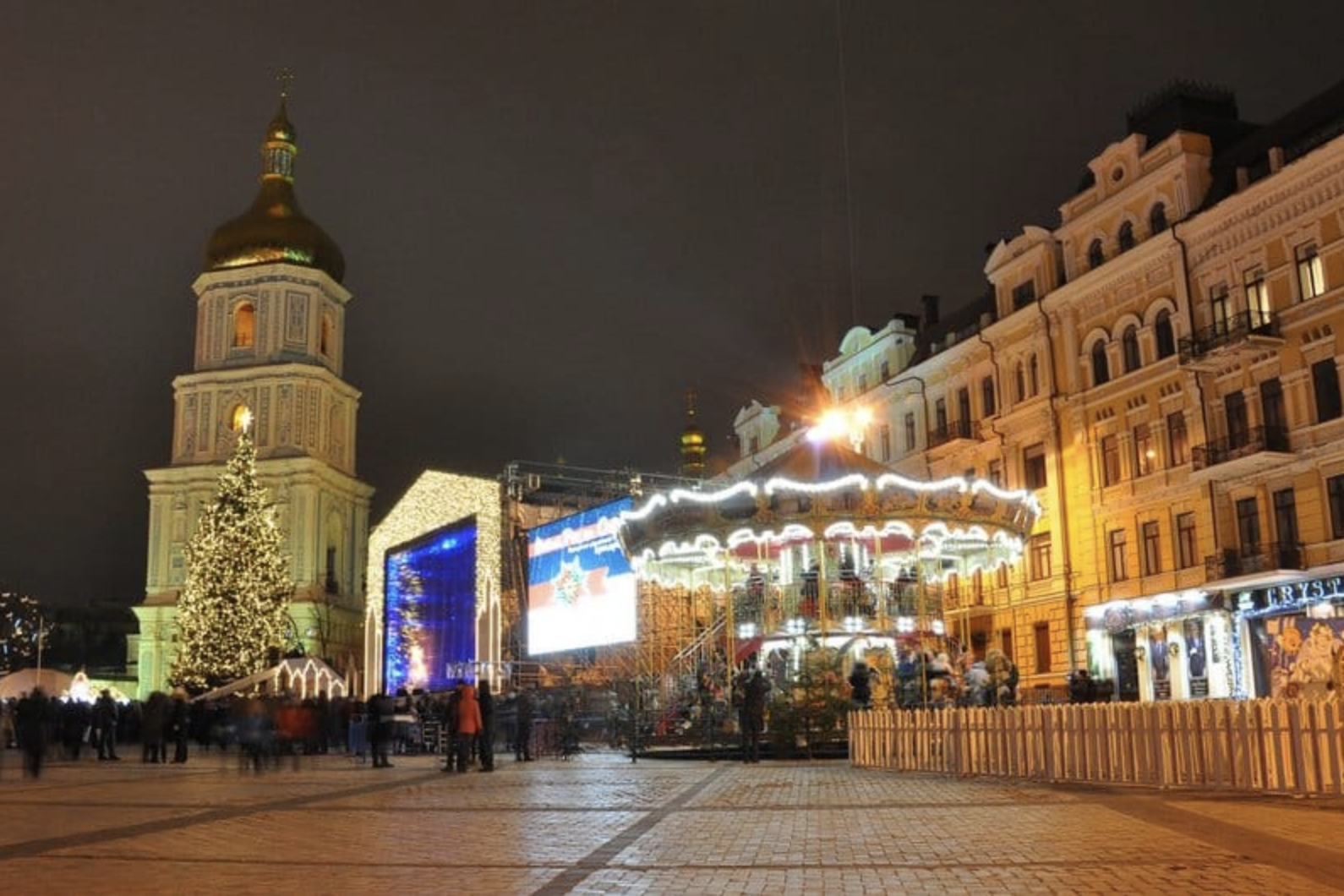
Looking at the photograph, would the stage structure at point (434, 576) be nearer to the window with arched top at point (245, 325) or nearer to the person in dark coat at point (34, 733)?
the window with arched top at point (245, 325)

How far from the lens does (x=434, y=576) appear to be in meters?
60.0

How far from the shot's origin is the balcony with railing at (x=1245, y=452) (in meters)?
32.4

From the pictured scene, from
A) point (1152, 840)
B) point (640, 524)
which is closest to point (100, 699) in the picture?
point (640, 524)

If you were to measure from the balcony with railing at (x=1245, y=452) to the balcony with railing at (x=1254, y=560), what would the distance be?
2.00 m

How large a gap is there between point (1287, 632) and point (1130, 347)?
34.3ft

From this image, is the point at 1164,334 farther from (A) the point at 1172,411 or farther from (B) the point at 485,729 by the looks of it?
(B) the point at 485,729

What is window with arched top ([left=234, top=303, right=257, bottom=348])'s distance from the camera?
7388 centimetres

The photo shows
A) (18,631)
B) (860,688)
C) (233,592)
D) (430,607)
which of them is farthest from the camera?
(18,631)

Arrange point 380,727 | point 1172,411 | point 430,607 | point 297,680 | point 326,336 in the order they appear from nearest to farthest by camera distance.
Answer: point 380,727 → point 1172,411 → point 297,680 → point 430,607 → point 326,336

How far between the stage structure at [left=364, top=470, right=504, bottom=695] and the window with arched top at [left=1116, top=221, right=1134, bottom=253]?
26.0 m

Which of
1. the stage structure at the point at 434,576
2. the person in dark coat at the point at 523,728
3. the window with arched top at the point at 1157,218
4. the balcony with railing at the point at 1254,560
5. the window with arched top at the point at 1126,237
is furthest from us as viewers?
the stage structure at the point at 434,576

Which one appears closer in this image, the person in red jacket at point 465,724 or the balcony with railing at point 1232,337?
the person in red jacket at point 465,724

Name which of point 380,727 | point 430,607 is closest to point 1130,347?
point 380,727

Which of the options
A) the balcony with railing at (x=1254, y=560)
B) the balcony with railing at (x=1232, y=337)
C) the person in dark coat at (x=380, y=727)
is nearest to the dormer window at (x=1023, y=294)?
the balcony with railing at (x=1232, y=337)
